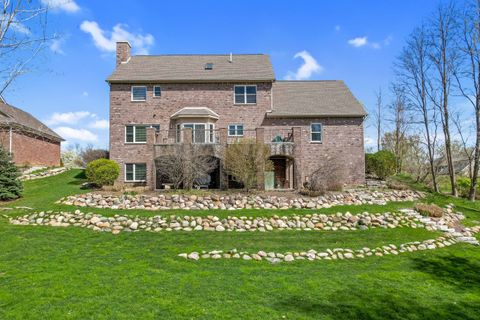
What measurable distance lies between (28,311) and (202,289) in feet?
11.0

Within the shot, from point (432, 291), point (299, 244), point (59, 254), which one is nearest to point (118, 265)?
point (59, 254)

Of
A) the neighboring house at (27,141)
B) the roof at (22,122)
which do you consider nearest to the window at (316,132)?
the roof at (22,122)

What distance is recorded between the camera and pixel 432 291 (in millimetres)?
7488

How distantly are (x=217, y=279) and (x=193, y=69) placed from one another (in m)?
19.5

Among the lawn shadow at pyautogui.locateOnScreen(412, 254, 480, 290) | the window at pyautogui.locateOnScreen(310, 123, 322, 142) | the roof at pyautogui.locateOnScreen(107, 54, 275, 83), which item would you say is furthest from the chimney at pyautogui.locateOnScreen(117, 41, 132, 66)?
the lawn shadow at pyautogui.locateOnScreen(412, 254, 480, 290)

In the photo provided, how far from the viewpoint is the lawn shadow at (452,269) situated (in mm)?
8327

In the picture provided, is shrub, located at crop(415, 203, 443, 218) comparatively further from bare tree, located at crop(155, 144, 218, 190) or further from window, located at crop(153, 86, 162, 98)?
window, located at crop(153, 86, 162, 98)

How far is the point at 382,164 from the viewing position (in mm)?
22484

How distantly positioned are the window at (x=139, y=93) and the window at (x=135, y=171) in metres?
4.91

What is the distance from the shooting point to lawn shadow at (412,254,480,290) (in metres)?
8.33

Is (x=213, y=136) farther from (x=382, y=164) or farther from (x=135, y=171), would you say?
(x=382, y=164)

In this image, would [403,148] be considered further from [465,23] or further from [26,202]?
[26,202]

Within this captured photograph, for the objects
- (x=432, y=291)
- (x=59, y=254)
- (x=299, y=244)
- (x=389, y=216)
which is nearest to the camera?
(x=432, y=291)

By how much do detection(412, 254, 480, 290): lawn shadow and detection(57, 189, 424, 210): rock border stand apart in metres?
5.68
